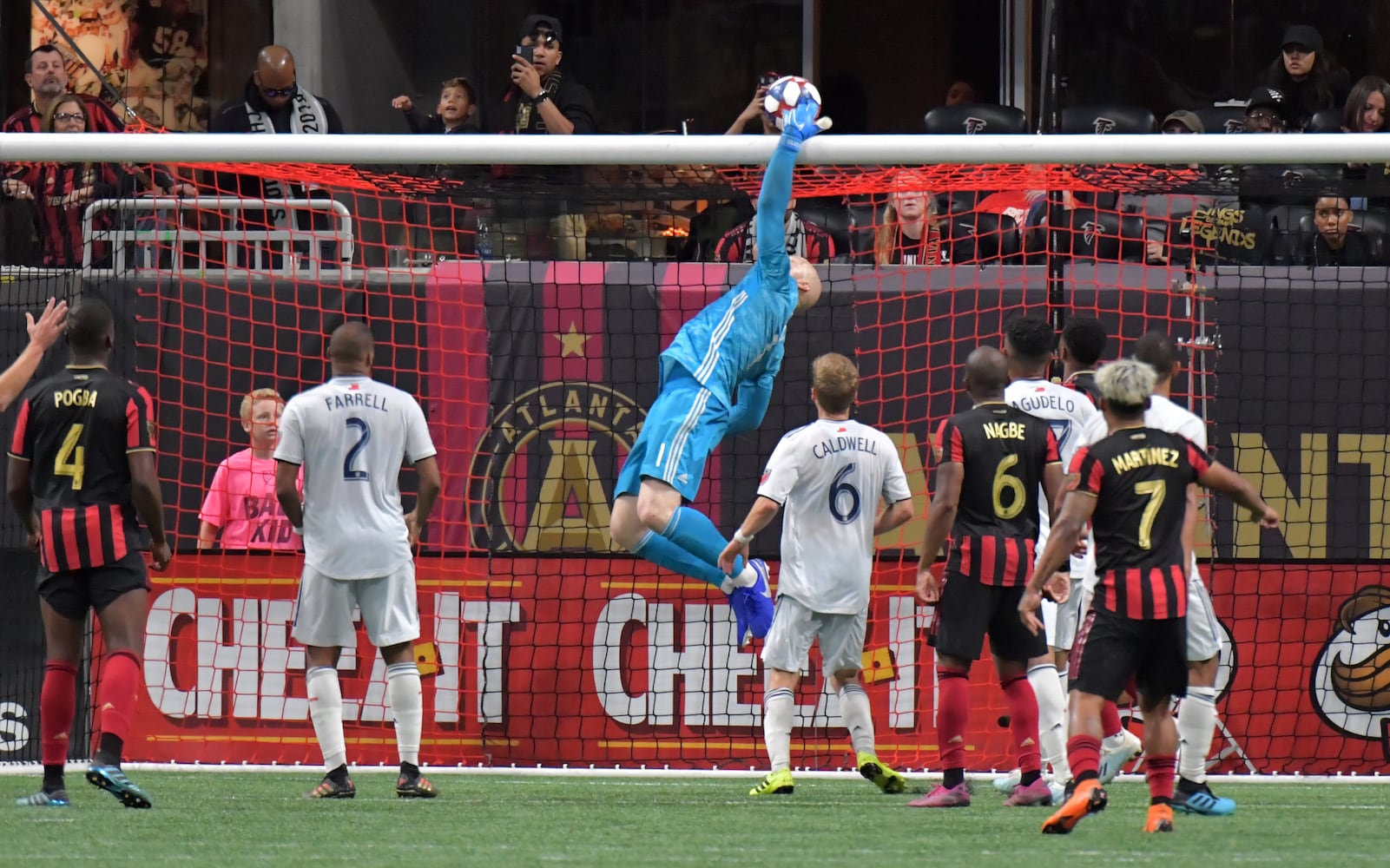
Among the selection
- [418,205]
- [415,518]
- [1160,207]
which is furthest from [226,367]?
[1160,207]

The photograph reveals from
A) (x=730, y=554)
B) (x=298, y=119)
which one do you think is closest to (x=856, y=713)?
(x=730, y=554)

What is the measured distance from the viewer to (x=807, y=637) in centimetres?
802

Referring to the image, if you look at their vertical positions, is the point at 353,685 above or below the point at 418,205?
below

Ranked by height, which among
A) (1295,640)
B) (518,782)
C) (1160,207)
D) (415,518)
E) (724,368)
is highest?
(1160,207)

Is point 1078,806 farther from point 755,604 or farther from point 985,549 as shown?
point 755,604

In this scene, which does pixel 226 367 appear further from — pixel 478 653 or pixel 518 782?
pixel 518 782

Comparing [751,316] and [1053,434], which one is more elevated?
[751,316]

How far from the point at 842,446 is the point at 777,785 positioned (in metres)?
1.48

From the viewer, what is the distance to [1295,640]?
376 inches

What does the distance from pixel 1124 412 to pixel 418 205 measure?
235 inches

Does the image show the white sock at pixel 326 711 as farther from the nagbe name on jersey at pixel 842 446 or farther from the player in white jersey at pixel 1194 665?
the player in white jersey at pixel 1194 665

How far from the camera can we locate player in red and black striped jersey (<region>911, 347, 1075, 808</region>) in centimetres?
753

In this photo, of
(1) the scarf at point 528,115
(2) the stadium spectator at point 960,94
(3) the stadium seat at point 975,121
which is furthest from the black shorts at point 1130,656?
(2) the stadium spectator at point 960,94

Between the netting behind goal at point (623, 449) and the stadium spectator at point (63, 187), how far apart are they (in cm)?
55
